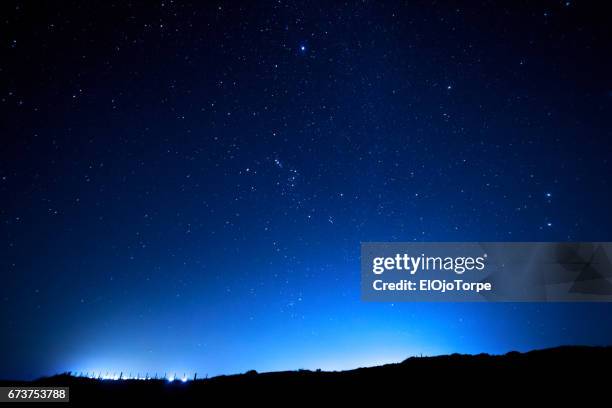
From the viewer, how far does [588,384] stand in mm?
11555

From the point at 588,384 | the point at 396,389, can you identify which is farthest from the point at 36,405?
the point at 588,384

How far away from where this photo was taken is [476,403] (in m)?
11.2

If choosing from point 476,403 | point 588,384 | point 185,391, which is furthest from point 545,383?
point 185,391

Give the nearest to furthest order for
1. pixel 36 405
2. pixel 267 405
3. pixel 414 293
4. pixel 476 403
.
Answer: pixel 476 403, pixel 36 405, pixel 267 405, pixel 414 293

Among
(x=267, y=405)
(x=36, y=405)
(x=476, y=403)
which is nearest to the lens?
(x=476, y=403)

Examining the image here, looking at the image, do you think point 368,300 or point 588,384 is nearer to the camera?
point 588,384

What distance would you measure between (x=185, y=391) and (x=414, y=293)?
9.32 m

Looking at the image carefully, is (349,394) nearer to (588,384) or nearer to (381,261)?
(381,261)

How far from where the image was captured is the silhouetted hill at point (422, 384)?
38.8 feet

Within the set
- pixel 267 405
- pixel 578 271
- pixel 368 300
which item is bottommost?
pixel 267 405

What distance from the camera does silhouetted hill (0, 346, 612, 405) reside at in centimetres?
1181

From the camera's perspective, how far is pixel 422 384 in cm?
1334

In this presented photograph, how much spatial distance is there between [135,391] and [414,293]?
11291 millimetres

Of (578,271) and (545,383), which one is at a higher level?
(578,271)
